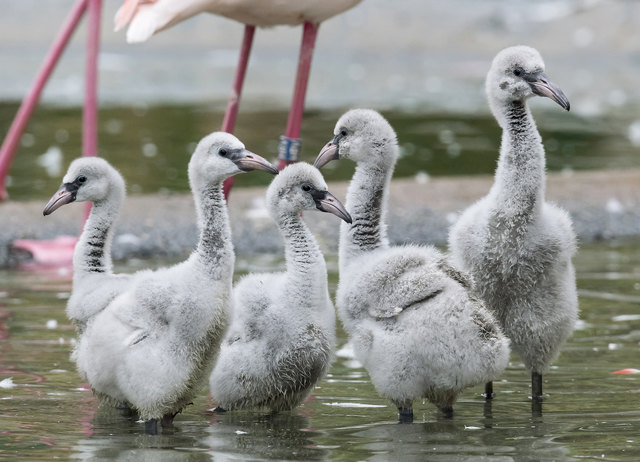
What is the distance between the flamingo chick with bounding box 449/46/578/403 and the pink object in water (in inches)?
137

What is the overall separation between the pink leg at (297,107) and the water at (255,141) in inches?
132

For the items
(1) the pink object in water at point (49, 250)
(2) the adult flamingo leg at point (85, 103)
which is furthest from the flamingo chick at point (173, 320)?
(1) the pink object in water at point (49, 250)

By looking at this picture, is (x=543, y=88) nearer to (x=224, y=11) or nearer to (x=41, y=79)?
(x=224, y=11)

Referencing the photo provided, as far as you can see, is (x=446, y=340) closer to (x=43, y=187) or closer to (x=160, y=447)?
(x=160, y=447)

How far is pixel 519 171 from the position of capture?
494 centimetres

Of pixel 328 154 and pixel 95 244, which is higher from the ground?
pixel 328 154

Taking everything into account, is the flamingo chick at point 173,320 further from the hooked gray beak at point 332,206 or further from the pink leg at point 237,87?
the pink leg at point 237,87

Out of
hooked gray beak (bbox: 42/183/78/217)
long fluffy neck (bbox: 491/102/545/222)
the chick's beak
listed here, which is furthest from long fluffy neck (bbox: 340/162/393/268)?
hooked gray beak (bbox: 42/183/78/217)

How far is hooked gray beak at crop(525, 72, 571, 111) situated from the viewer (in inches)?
193

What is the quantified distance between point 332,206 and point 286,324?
1.52 ft

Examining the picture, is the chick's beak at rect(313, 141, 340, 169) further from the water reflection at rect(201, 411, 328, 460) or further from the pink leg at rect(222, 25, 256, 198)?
the pink leg at rect(222, 25, 256, 198)

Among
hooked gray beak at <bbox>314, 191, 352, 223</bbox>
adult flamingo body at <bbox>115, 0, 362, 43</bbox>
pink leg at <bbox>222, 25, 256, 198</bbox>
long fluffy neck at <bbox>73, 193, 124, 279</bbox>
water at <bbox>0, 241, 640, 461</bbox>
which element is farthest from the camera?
pink leg at <bbox>222, 25, 256, 198</bbox>

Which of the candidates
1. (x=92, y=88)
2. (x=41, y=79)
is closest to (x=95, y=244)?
(x=92, y=88)

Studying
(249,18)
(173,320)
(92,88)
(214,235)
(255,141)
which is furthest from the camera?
(255,141)
